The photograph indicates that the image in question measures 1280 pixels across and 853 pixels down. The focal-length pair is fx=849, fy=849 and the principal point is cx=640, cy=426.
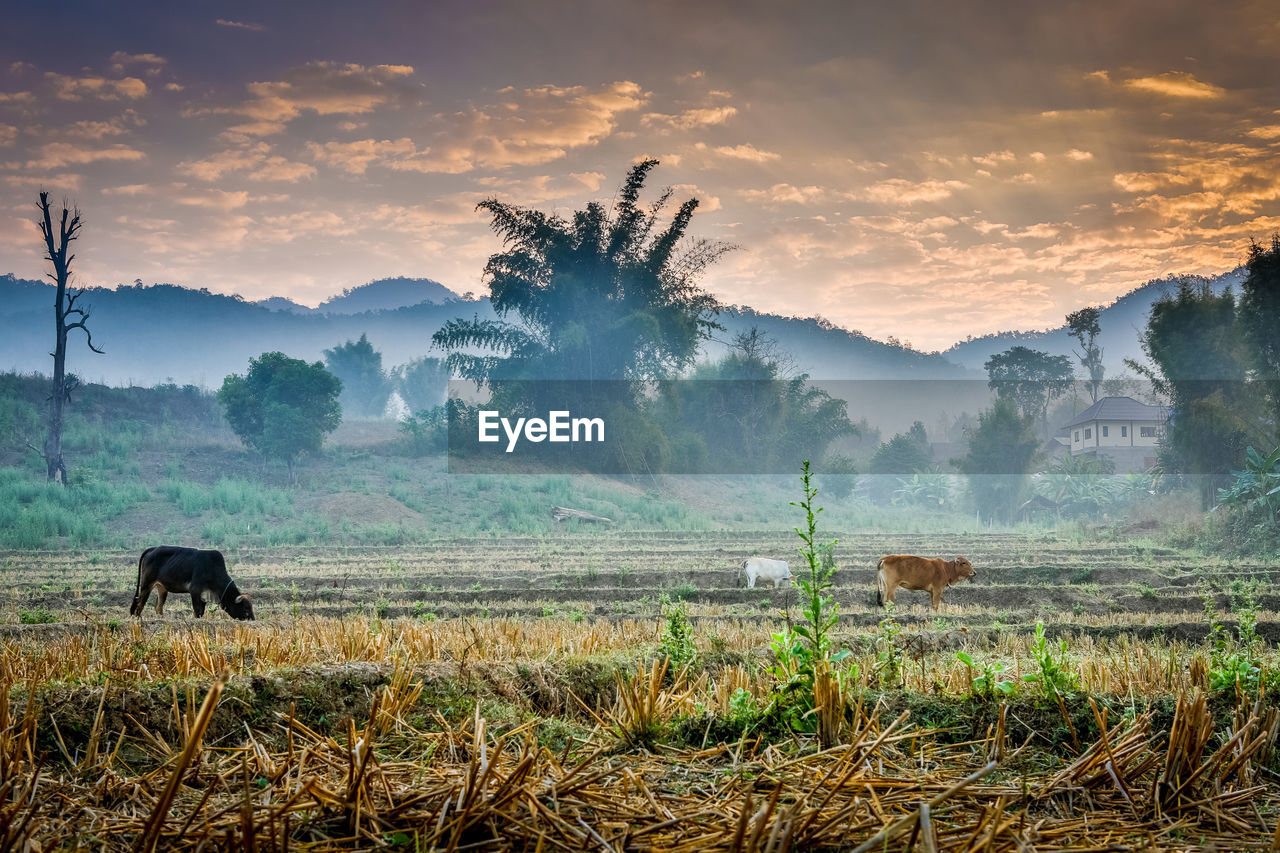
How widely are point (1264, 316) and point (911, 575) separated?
72.2 feet

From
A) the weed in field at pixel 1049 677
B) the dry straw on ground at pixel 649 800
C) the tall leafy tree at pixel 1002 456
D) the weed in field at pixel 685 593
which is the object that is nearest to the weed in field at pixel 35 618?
the weed in field at pixel 685 593

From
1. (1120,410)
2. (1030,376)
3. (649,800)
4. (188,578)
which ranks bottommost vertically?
(188,578)

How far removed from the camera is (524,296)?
1772 inches

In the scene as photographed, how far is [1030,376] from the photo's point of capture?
63250 millimetres

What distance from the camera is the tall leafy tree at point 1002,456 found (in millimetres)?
45938

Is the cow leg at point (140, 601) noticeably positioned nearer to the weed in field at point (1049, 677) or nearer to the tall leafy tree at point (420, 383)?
the weed in field at point (1049, 677)

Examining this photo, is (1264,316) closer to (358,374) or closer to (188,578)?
(188,578)

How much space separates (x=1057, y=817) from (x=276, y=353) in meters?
42.7

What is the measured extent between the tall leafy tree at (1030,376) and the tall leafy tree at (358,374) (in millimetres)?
53849

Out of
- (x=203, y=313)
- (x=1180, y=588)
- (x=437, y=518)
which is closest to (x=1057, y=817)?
(x=1180, y=588)

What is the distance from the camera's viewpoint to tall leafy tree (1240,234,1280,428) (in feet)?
89.2

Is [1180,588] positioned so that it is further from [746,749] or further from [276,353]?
[276,353]

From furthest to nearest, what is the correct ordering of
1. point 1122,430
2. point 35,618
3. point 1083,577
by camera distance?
1. point 1122,430
2. point 1083,577
3. point 35,618

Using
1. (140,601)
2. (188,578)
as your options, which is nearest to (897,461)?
(188,578)
